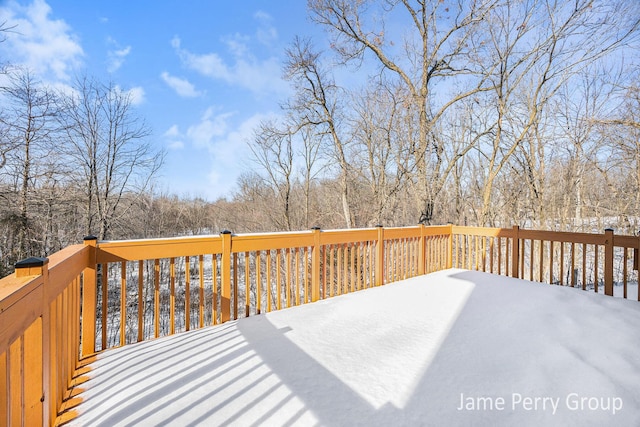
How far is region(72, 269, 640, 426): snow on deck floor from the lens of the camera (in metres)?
1.48

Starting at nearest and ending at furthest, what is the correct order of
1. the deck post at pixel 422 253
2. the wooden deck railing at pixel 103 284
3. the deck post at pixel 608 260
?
1. the wooden deck railing at pixel 103 284
2. the deck post at pixel 608 260
3. the deck post at pixel 422 253

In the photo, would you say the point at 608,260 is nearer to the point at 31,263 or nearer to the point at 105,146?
the point at 31,263

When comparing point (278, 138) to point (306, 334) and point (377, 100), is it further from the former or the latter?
point (306, 334)

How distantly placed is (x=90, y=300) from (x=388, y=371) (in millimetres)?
2422

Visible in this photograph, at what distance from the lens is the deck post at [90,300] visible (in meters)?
2.18

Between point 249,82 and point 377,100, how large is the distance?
16.6ft

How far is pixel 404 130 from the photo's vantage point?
8805mm

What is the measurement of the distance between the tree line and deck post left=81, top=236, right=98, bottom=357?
5957 mm

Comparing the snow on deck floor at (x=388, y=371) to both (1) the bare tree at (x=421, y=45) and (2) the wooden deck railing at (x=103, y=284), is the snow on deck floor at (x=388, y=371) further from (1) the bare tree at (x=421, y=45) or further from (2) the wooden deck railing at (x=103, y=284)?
(1) the bare tree at (x=421, y=45)

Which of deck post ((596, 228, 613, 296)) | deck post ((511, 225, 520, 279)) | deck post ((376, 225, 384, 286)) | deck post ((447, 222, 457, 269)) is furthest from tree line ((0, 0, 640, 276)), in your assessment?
deck post ((596, 228, 613, 296))

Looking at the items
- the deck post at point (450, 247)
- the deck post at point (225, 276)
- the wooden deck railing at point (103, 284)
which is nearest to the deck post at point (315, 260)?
the wooden deck railing at point (103, 284)

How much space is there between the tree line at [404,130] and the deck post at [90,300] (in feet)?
19.5

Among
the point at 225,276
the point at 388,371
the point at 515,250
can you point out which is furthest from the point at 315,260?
the point at 515,250

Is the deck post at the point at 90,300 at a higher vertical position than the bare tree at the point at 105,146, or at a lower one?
lower
